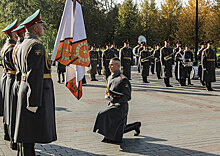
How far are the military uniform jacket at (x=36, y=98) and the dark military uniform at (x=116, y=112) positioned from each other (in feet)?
5.07

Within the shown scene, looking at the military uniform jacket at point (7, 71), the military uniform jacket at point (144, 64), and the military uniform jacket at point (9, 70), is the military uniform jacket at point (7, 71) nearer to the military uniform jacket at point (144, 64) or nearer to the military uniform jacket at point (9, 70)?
the military uniform jacket at point (9, 70)

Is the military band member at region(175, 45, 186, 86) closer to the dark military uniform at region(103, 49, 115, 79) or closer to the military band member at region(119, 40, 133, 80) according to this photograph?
the military band member at region(119, 40, 133, 80)


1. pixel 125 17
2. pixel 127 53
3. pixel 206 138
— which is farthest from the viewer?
pixel 125 17

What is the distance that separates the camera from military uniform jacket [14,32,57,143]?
460cm

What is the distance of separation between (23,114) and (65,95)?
26.7 ft

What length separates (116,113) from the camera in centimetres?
626

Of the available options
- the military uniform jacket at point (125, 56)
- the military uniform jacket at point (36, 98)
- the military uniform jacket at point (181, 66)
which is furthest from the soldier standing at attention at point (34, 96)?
the military uniform jacket at point (125, 56)

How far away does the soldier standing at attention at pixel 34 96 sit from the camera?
4582 mm

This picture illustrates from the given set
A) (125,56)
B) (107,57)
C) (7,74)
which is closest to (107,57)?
(107,57)

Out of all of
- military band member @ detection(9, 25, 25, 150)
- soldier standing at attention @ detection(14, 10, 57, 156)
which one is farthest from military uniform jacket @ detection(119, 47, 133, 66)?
soldier standing at attention @ detection(14, 10, 57, 156)

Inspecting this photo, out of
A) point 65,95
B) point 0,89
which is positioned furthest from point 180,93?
point 0,89

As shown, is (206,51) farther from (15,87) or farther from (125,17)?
(125,17)

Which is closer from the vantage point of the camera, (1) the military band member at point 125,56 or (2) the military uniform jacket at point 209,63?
(2) the military uniform jacket at point 209,63

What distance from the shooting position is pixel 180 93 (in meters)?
13.3
